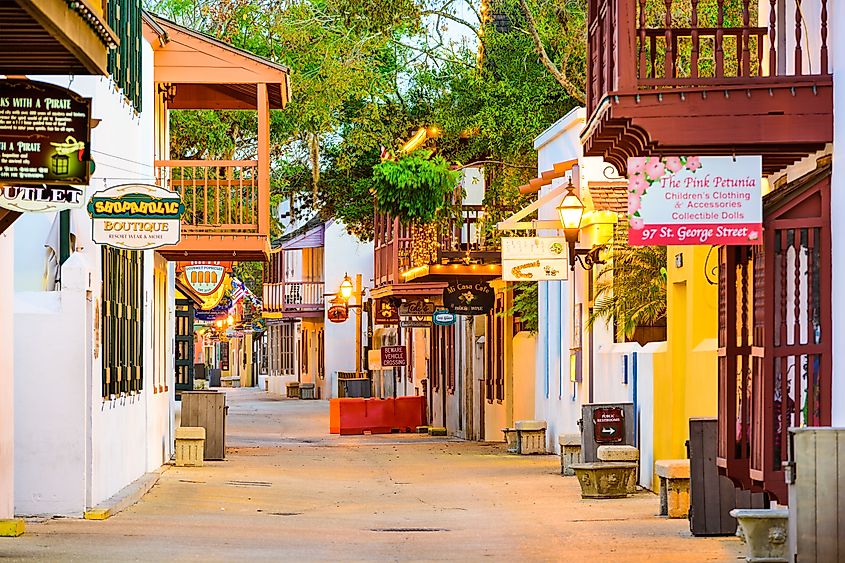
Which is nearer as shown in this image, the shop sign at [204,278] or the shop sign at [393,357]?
the shop sign at [204,278]

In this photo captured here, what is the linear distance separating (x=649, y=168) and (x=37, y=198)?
4.83m

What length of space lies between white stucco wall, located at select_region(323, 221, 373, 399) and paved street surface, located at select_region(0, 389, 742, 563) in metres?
38.4

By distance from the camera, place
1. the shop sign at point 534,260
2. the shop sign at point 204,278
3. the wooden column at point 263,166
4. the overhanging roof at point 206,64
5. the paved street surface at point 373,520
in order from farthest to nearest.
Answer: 1. the shop sign at point 204,278
2. the shop sign at point 534,260
3. the overhanging roof at point 206,64
4. the wooden column at point 263,166
5. the paved street surface at point 373,520

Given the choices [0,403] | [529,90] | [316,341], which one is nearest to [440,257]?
[529,90]

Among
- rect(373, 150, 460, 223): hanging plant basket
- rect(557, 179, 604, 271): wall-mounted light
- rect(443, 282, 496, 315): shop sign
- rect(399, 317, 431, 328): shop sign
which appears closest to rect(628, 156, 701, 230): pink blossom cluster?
rect(557, 179, 604, 271): wall-mounted light

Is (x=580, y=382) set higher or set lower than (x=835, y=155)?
lower

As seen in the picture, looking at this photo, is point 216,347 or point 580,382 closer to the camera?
point 580,382

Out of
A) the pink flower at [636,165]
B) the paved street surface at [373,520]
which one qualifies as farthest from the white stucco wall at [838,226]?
the paved street surface at [373,520]

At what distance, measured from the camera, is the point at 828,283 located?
1180 centimetres

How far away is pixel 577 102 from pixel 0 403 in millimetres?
21466

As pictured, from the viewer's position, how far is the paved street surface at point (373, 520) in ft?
45.9

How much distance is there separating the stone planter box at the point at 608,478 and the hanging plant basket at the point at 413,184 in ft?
37.4

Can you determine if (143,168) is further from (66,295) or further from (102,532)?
(102,532)

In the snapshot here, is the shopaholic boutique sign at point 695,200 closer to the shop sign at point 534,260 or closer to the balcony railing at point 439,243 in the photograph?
the shop sign at point 534,260
